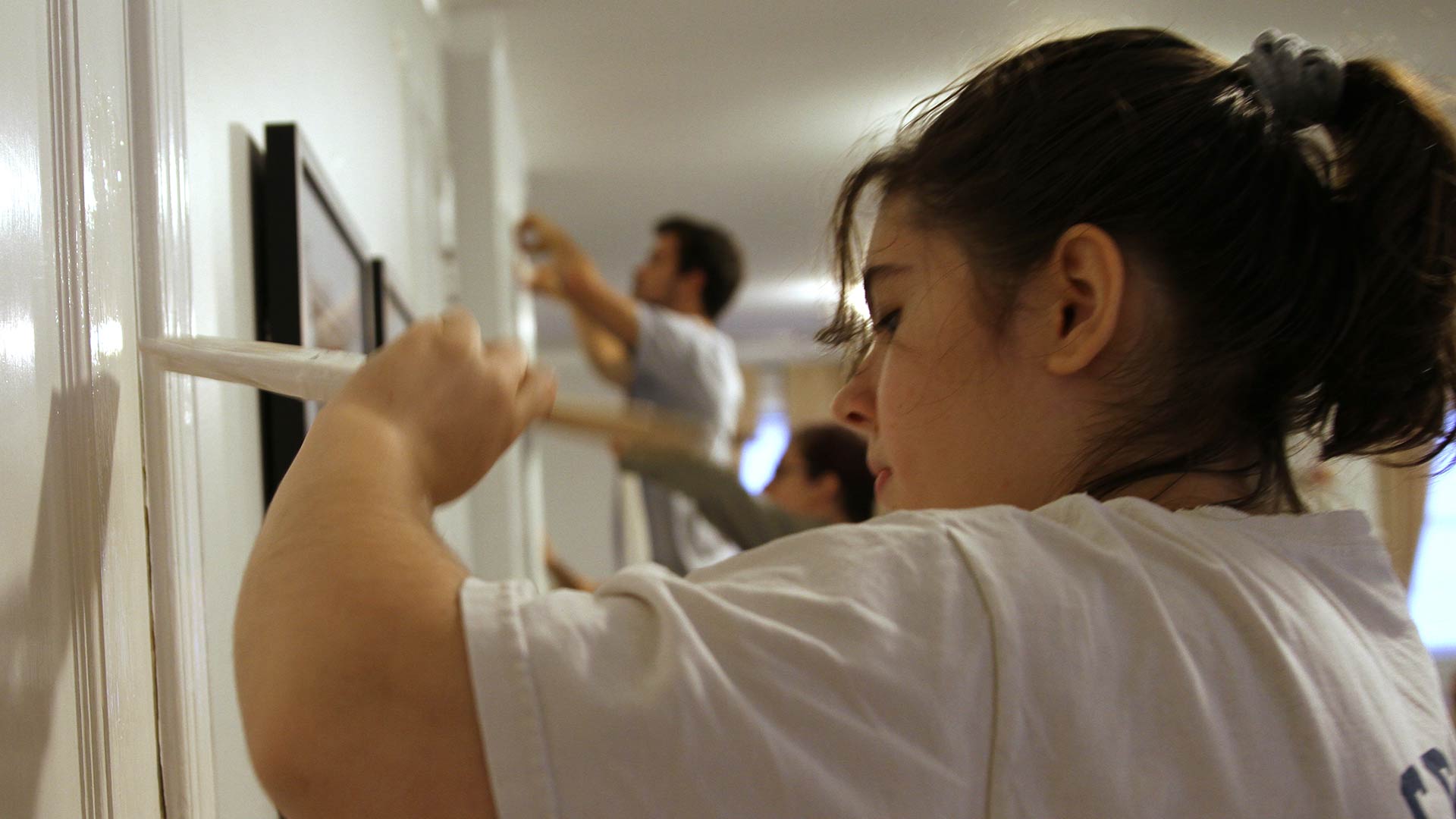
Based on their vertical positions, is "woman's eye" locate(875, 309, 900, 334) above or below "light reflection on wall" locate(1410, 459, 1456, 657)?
above

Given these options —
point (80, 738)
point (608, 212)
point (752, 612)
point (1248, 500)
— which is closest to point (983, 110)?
point (1248, 500)

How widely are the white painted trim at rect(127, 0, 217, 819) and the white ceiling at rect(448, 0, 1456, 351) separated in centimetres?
43

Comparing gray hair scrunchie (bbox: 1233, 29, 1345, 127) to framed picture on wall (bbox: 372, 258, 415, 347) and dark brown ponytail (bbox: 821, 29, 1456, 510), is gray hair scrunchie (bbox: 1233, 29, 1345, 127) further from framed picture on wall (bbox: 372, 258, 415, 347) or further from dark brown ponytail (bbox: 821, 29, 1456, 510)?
framed picture on wall (bbox: 372, 258, 415, 347)

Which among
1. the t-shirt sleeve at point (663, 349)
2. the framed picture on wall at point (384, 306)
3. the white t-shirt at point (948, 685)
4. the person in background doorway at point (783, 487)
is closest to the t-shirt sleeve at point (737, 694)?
the white t-shirt at point (948, 685)

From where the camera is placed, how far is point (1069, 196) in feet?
1.94

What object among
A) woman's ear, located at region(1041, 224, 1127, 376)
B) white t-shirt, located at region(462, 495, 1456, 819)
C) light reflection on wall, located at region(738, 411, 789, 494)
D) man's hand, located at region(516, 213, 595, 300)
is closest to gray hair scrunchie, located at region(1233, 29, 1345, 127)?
woman's ear, located at region(1041, 224, 1127, 376)

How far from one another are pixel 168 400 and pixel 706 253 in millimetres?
2307

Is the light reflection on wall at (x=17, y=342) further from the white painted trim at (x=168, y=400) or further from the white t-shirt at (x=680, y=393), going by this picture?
the white t-shirt at (x=680, y=393)

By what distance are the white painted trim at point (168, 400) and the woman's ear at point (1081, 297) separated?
0.43m

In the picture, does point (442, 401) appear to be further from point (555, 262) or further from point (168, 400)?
point (555, 262)

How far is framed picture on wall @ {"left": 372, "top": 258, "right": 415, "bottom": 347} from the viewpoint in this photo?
47.6 inches

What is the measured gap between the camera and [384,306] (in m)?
1.26

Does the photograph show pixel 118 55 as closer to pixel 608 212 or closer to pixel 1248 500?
pixel 1248 500

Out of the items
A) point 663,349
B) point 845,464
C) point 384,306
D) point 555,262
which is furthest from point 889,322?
point 555,262
